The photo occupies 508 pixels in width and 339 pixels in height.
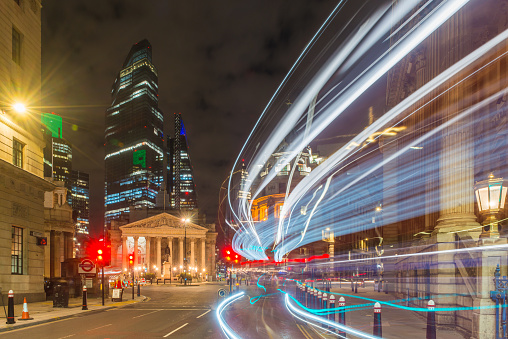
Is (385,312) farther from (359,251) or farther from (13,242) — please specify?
(359,251)

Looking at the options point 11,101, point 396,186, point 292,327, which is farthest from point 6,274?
point 396,186

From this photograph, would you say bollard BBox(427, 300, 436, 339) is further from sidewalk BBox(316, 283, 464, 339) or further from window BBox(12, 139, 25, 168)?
window BBox(12, 139, 25, 168)

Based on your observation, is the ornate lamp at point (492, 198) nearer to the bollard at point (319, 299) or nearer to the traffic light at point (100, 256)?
the bollard at point (319, 299)

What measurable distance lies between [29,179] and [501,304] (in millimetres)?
28962

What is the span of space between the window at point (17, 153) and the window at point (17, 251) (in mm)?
4370

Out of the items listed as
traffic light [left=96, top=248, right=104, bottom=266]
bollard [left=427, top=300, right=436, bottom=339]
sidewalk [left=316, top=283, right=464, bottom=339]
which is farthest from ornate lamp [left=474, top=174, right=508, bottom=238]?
traffic light [left=96, top=248, right=104, bottom=266]

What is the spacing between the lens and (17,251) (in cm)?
2888

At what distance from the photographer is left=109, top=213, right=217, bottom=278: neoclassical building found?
11775 cm

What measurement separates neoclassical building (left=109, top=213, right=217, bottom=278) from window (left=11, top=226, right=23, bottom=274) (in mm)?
86556

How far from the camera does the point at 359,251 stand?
54.5 m

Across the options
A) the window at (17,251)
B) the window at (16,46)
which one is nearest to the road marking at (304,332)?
the window at (17,251)

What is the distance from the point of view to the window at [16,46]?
29903 mm

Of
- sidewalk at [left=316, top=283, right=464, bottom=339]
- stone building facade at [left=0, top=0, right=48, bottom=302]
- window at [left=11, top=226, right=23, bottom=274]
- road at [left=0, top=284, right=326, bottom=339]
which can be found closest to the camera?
sidewalk at [left=316, top=283, right=464, bottom=339]

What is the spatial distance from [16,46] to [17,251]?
46.3 feet
